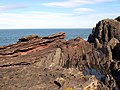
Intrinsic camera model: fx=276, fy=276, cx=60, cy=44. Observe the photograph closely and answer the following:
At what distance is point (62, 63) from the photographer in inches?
1220

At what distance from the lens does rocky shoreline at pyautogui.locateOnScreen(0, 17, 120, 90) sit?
1686 cm

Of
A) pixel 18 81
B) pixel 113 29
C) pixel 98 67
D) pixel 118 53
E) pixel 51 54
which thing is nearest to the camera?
pixel 18 81

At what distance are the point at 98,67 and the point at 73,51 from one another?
4.18m

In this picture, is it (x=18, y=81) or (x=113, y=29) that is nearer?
(x=18, y=81)

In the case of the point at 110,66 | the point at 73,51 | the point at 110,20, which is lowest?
the point at 110,66

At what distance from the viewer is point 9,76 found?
18.0 m

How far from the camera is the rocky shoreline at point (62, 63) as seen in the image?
1686 centimetres

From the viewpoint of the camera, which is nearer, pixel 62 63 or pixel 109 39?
pixel 62 63

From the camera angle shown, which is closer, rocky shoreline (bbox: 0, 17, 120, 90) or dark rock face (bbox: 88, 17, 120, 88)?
rocky shoreline (bbox: 0, 17, 120, 90)

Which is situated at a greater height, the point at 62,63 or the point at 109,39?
the point at 109,39

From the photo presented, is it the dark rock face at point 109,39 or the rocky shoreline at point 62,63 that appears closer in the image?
the rocky shoreline at point 62,63

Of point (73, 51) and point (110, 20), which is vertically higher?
point (110, 20)

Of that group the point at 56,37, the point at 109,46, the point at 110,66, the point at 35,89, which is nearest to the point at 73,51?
the point at 56,37

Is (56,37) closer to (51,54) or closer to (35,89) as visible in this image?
(51,54)
